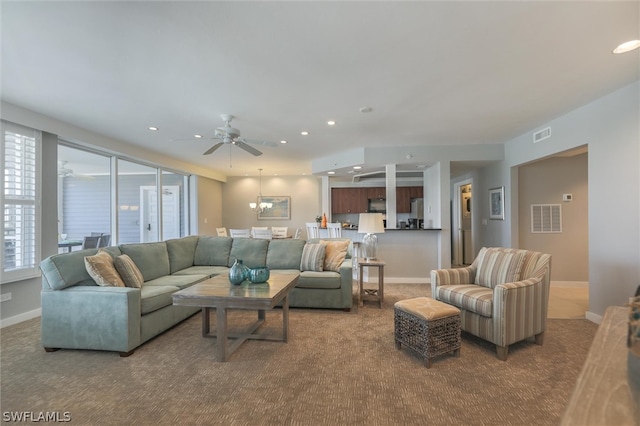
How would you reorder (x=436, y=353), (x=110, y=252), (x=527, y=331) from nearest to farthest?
1. (x=436, y=353)
2. (x=527, y=331)
3. (x=110, y=252)

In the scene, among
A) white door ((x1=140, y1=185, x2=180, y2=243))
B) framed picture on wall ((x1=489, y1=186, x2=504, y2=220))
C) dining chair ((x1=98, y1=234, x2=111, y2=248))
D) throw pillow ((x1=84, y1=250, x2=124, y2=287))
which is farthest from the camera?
white door ((x1=140, y1=185, x2=180, y2=243))

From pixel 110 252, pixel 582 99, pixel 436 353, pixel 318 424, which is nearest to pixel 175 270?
pixel 110 252

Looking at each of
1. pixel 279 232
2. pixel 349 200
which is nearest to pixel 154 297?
pixel 279 232

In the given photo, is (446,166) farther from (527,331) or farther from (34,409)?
(34,409)

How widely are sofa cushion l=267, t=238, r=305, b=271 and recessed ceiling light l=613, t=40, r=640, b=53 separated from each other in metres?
3.83

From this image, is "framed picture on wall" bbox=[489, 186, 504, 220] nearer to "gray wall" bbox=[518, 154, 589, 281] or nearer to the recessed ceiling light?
"gray wall" bbox=[518, 154, 589, 281]

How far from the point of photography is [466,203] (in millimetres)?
7590

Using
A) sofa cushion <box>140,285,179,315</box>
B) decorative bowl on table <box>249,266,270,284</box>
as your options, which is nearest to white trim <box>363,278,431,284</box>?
decorative bowl on table <box>249,266,270,284</box>

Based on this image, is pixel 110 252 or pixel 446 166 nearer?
pixel 110 252

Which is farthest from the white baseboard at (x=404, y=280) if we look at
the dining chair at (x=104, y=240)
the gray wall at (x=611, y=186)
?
the dining chair at (x=104, y=240)

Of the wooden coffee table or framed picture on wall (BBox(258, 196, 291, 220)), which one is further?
framed picture on wall (BBox(258, 196, 291, 220))

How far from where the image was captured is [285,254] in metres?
4.24

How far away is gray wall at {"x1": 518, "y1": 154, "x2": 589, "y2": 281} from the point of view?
4.81 m

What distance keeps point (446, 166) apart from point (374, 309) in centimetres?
313
